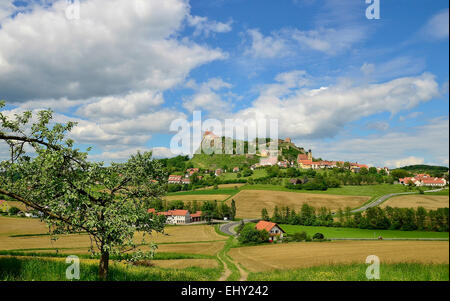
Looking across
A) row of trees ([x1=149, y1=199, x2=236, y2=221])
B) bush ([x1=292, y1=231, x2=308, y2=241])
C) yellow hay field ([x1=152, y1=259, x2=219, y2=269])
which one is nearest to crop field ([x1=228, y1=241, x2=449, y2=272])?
yellow hay field ([x1=152, y1=259, x2=219, y2=269])

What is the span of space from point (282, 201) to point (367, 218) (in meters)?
38.2

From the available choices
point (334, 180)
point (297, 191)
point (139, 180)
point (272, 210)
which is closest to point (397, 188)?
point (334, 180)

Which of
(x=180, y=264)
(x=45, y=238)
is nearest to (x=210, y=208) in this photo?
(x=45, y=238)

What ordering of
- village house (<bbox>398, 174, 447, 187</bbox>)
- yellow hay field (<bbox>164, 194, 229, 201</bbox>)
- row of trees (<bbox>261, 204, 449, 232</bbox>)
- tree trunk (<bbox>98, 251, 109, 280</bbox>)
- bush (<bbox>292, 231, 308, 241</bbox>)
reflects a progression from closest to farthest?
tree trunk (<bbox>98, 251, 109, 280</bbox>) < row of trees (<bbox>261, 204, 449, 232</bbox>) < bush (<bbox>292, 231, 308, 241</bbox>) < village house (<bbox>398, 174, 447, 187</bbox>) < yellow hay field (<bbox>164, 194, 229, 201</bbox>)

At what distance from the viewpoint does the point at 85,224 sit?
30.1ft

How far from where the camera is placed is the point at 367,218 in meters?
74.2

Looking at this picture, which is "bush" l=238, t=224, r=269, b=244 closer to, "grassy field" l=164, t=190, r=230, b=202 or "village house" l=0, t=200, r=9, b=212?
"grassy field" l=164, t=190, r=230, b=202

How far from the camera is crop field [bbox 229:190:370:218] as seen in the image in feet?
336

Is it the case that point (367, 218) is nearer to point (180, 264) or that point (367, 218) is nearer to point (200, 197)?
point (180, 264)

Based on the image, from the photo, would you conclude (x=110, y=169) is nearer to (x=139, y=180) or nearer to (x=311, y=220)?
(x=139, y=180)

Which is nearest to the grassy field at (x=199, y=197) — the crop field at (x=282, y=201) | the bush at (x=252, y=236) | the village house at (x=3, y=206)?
the crop field at (x=282, y=201)

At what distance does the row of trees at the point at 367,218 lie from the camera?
58188mm

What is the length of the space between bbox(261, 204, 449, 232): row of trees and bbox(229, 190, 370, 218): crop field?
30.4ft
